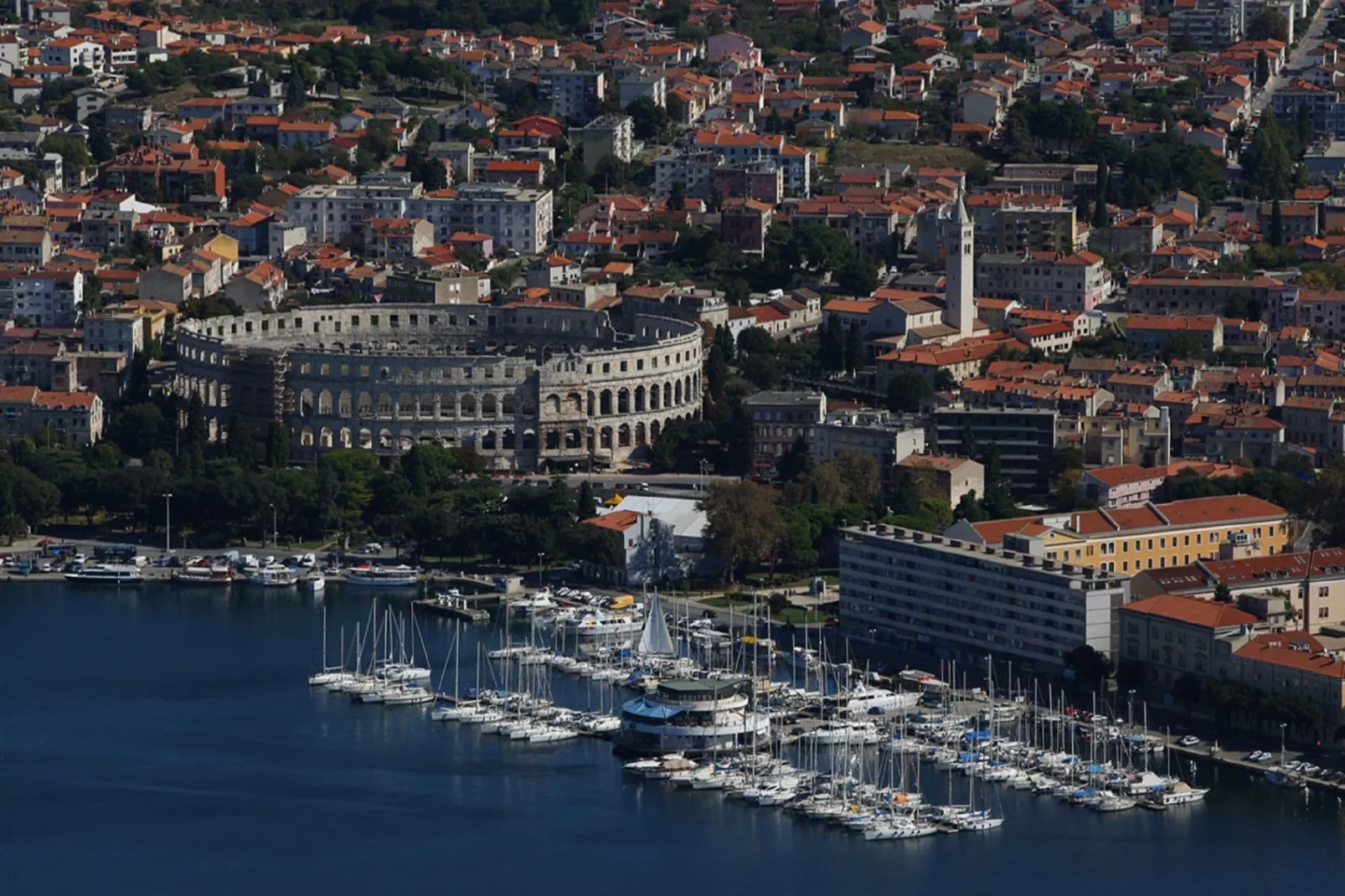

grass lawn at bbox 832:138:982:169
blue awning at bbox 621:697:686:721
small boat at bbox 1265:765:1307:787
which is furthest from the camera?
grass lawn at bbox 832:138:982:169

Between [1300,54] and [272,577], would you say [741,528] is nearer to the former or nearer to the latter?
[272,577]

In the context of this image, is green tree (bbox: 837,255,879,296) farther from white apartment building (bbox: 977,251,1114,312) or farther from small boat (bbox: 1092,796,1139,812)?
small boat (bbox: 1092,796,1139,812)

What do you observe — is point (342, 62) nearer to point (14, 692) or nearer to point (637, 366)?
point (637, 366)

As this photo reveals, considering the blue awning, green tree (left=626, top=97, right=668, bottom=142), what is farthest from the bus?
green tree (left=626, top=97, right=668, bottom=142)

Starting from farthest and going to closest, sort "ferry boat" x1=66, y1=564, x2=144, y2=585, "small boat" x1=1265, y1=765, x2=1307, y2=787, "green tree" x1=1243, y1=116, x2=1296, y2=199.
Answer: "green tree" x1=1243, y1=116, x2=1296, y2=199 → "ferry boat" x1=66, y1=564, x2=144, y2=585 → "small boat" x1=1265, y1=765, x2=1307, y2=787

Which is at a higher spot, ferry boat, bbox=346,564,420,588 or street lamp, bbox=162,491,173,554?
street lamp, bbox=162,491,173,554

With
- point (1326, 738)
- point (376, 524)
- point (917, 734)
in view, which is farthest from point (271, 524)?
point (1326, 738)

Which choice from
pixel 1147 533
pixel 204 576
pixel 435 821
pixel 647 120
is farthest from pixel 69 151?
pixel 435 821
